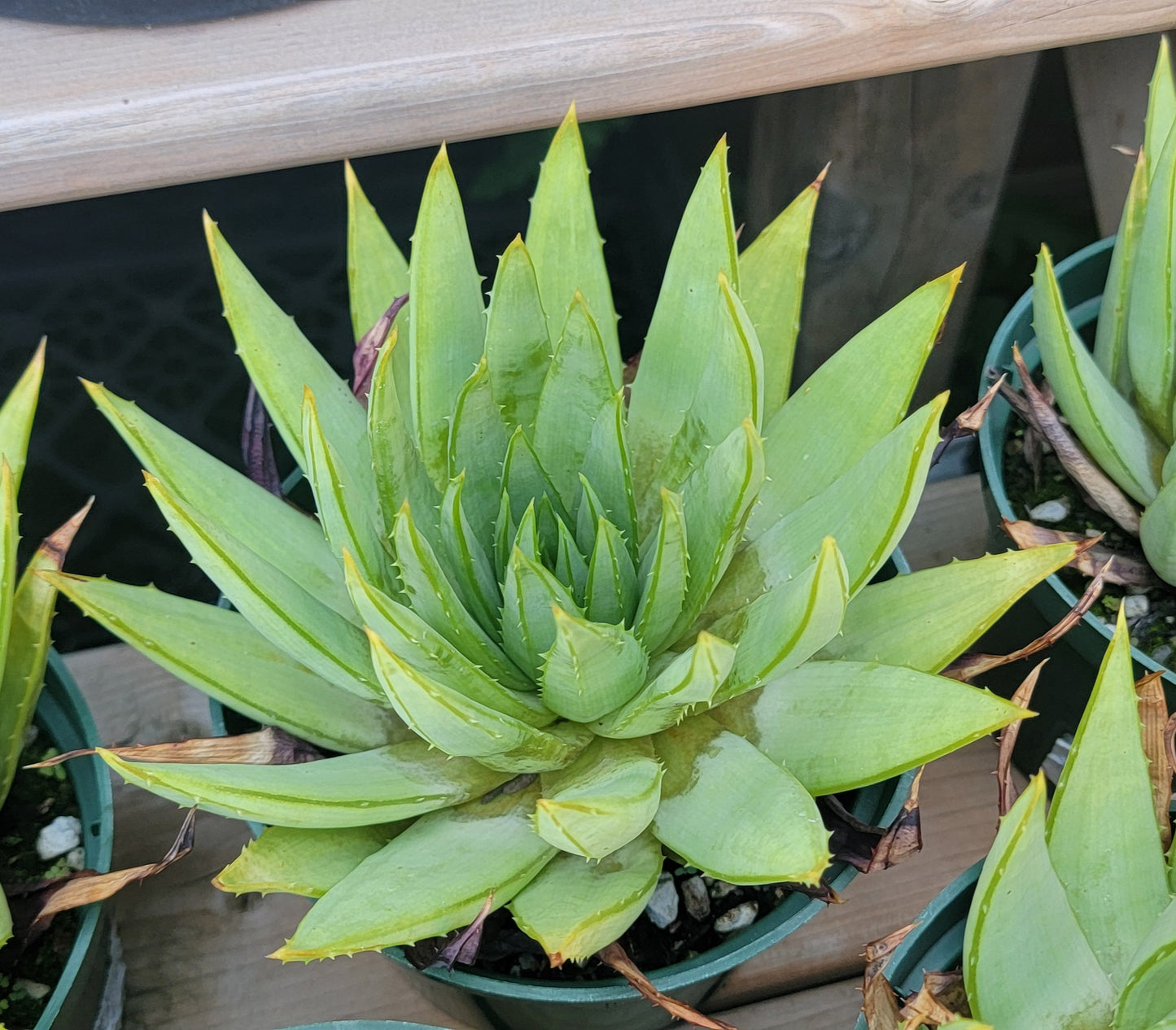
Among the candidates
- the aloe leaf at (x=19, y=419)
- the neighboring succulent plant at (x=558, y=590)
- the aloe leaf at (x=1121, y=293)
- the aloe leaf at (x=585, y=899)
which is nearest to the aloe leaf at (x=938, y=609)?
the neighboring succulent plant at (x=558, y=590)

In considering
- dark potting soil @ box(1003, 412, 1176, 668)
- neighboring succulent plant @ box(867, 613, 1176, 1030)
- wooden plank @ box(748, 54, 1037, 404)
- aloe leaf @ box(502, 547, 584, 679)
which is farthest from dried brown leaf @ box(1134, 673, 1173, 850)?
wooden plank @ box(748, 54, 1037, 404)

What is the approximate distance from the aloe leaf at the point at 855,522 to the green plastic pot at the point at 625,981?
0.26 ft

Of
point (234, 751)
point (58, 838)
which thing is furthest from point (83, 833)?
point (234, 751)

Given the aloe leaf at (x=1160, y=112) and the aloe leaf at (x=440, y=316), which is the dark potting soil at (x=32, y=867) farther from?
the aloe leaf at (x=1160, y=112)

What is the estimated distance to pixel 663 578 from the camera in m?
0.38

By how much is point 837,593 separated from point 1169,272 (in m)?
0.29

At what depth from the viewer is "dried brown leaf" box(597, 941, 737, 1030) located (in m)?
0.37

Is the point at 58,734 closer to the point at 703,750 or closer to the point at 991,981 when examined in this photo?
the point at 703,750

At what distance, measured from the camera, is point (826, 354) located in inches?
32.6

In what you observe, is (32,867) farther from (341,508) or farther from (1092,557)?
(1092,557)

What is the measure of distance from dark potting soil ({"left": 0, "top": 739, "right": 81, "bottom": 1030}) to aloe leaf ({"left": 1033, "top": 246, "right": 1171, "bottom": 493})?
1.60ft

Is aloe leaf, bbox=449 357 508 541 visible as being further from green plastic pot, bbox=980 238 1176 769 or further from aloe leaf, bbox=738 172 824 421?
green plastic pot, bbox=980 238 1176 769

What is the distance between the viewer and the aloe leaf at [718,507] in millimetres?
359

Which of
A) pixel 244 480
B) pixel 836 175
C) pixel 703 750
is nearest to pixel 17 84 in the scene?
pixel 244 480
